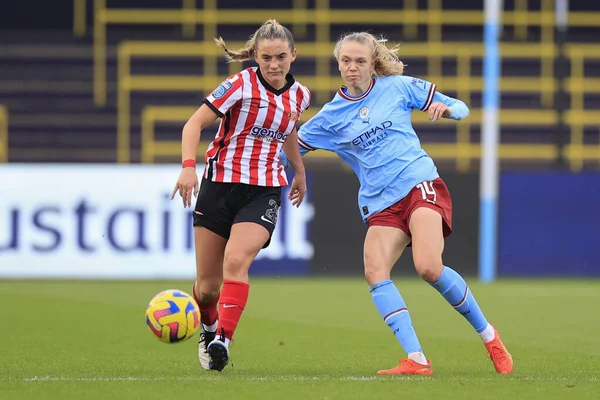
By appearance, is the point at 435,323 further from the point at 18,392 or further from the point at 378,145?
the point at 18,392

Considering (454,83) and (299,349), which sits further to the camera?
(454,83)

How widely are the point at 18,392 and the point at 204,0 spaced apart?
16.3 meters

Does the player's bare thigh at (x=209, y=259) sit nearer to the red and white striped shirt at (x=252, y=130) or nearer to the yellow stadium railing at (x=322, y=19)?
the red and white striped shirt at (x=252, y=130)

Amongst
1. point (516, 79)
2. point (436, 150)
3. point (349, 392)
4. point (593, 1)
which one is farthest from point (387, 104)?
point (593, 1)

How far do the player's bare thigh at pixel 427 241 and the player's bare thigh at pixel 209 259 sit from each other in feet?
3.77

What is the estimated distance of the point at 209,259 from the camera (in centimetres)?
702

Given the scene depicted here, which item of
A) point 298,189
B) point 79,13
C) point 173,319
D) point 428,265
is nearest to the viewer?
point 428,265

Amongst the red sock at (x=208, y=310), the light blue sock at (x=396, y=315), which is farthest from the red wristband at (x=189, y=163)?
the light blue sock at (x=396, y=315)

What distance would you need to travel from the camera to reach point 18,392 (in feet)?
18.9

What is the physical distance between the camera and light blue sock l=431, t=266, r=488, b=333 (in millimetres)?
6699

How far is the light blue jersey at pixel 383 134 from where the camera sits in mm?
6855

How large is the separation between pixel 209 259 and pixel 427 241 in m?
1.30

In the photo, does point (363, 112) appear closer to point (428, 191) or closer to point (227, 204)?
point (428, 191)

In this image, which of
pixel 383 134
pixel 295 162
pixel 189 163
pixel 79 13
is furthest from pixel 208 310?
pixel 79 13
